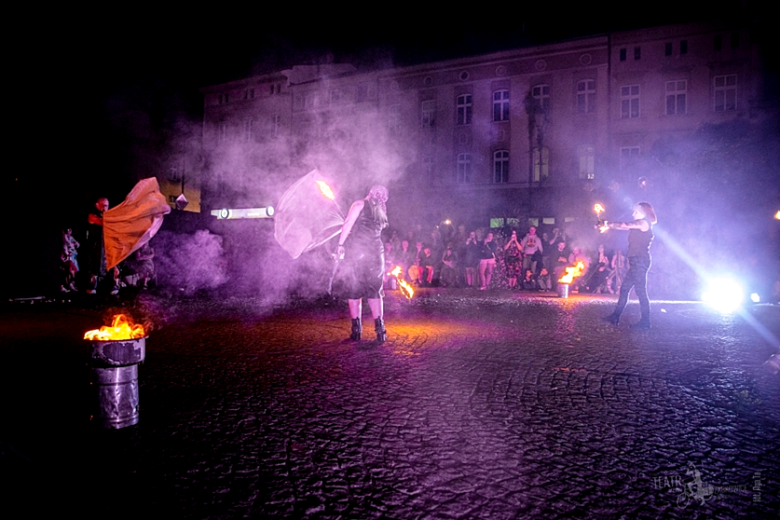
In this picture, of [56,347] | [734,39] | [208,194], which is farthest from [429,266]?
[208,194]

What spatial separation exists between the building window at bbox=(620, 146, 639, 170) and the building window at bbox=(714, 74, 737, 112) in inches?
183

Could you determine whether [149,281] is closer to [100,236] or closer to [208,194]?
[100,236]

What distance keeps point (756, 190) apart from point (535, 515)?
24.8 metres

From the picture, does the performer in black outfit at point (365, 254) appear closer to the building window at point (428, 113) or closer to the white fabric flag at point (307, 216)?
the white fabric flag at point (307, 216)

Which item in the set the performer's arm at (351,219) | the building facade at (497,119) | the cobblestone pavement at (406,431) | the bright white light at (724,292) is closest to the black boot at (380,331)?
the cobblestone pavement at (406,431)

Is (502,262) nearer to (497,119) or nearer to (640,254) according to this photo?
(640,254)

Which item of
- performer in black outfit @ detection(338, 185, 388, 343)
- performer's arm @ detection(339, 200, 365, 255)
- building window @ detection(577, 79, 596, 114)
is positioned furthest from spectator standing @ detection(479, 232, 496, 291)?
building window @ detection(577, 79, 596, 114)

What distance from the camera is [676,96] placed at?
94.4 feet

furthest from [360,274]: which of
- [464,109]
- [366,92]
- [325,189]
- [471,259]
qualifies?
[366,92]

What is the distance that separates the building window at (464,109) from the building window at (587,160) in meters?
7.37

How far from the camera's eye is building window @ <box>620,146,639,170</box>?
2930 centimetres

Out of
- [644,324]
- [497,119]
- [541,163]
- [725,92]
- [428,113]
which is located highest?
[428,113]

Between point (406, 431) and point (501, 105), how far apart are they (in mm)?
31337

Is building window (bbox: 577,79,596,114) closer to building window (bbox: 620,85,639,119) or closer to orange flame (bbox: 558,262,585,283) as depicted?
building window (bbox: 620,85,639,119)
